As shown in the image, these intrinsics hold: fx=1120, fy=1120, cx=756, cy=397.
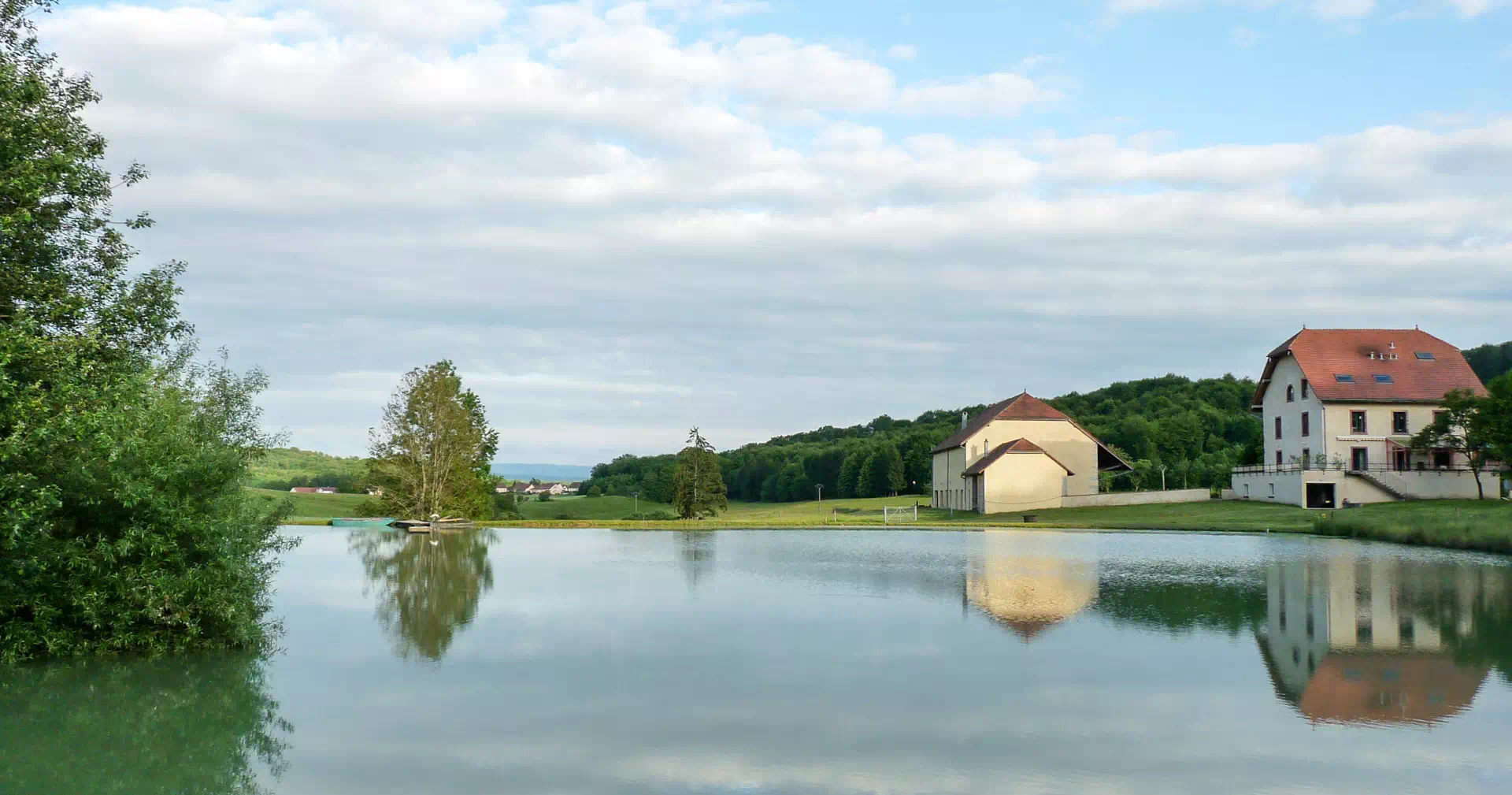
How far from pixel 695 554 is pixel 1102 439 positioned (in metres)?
80.0

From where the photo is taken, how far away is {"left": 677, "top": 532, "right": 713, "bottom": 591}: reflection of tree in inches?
1090

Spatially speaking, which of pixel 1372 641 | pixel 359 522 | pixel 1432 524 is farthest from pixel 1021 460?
pixel 1372 641

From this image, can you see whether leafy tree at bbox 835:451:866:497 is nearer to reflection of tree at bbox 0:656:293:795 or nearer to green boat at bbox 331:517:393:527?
green boat at bbox 331:517:393:527

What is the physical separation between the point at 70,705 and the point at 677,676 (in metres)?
6.45

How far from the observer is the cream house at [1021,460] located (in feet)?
230

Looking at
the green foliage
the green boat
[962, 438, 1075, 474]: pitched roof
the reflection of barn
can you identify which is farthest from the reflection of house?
the green foliage

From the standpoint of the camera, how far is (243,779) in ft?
30.1

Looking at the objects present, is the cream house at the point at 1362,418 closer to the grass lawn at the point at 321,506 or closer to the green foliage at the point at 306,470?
the grass lawn at the point at 321,506

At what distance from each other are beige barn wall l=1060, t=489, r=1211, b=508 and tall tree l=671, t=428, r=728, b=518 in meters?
21.6

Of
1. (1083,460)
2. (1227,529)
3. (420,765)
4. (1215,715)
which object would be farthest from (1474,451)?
(420,765)

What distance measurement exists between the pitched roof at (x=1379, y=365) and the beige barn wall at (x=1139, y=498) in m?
9.20

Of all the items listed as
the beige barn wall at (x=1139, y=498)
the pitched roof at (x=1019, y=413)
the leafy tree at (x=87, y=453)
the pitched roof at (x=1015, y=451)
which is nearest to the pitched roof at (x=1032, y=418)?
the pitched roof at (x=1019, y=413)

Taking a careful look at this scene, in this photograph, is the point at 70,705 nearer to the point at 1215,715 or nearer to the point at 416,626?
the point at 416,626

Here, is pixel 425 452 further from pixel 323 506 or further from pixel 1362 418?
pixel 1362 418
